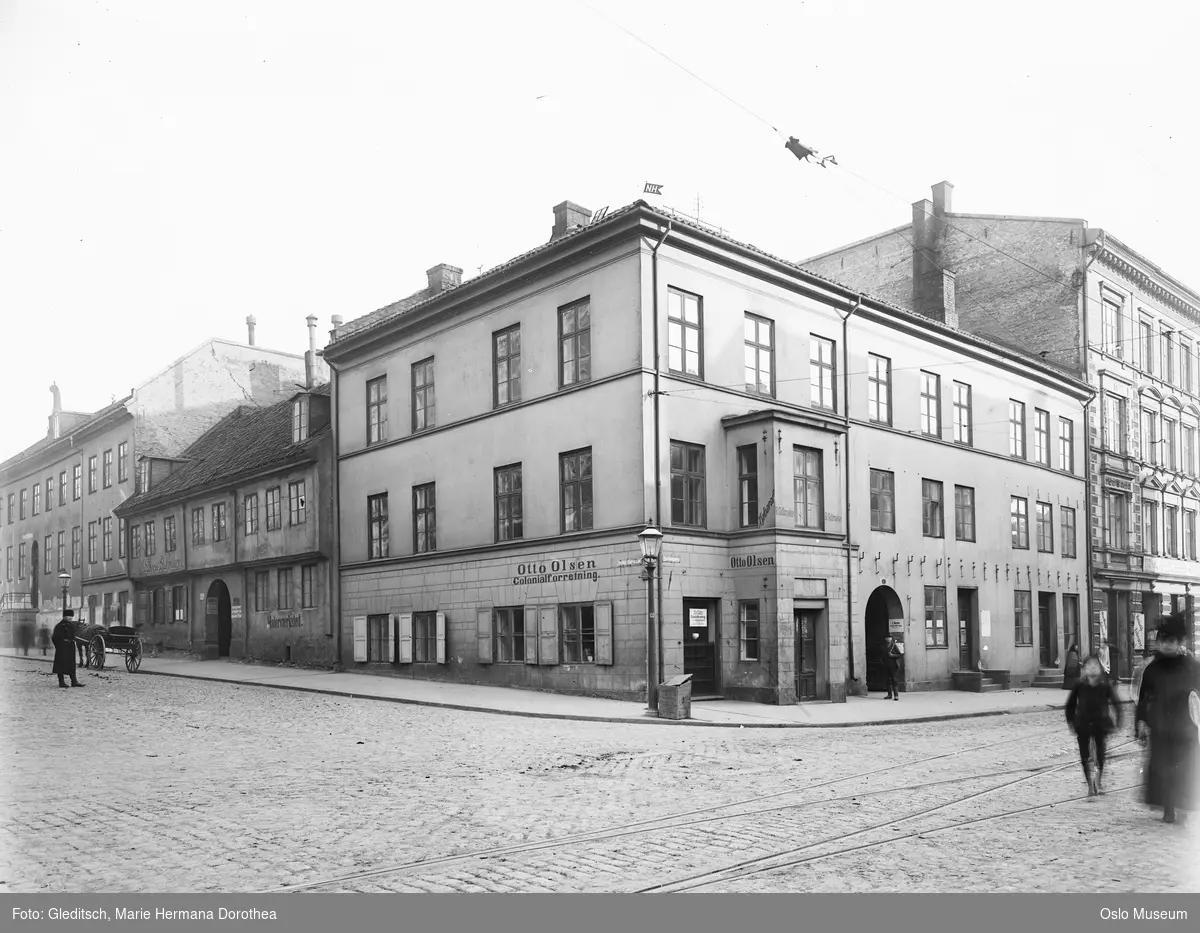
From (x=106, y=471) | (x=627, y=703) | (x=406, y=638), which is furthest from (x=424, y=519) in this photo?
(x=106, y=471)

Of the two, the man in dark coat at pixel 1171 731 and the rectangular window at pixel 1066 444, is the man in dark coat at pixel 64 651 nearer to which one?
the man in dark coat at pixel 1171 731

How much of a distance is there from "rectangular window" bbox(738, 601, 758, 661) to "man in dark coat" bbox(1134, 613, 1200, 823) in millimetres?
15408

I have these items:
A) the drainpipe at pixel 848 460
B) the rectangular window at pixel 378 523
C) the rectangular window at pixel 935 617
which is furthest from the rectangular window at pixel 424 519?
the rectangular window at pixel 935 617

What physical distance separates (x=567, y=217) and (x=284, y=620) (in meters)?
16.5

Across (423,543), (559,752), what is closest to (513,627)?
(423,543)

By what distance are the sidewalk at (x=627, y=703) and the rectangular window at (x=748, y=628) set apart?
119 cm

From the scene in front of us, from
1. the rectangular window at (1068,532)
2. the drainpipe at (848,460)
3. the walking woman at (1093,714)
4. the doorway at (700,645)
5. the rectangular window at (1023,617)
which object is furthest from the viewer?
→ the rectangular window at (1068,532)

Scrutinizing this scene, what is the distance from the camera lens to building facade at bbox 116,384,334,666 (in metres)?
34.8

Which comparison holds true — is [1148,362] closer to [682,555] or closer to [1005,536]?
[1005,536]

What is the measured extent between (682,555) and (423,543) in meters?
9.26

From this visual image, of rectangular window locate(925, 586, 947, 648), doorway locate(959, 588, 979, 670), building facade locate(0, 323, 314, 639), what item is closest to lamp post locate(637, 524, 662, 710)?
rectangular window locate(925, 586, 947, 648)

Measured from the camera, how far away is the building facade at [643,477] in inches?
964

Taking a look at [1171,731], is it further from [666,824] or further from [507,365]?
[507,365]
